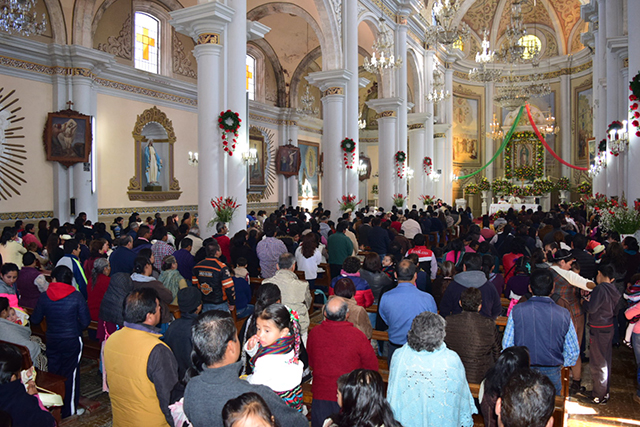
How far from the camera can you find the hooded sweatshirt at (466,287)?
4621mm

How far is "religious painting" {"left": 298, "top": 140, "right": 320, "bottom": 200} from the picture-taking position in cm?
2316

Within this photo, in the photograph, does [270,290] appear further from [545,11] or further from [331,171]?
[545,11]

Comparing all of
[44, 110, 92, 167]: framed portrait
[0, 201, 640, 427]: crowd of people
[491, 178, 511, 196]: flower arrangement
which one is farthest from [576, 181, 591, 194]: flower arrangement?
[44, 110, 92, 167]: framed portrait

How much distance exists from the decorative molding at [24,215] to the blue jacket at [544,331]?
12.1 m

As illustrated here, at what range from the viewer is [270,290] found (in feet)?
12.4

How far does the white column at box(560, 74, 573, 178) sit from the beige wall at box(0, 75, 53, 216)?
25417 mm

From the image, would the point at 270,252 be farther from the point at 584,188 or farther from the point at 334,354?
the point at 584,188

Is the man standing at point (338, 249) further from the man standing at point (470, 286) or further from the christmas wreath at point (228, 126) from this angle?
the man standing at point (470, 286)

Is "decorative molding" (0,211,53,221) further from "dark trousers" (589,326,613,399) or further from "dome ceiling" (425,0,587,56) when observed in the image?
"dome ceiling" (425,0,587,56)

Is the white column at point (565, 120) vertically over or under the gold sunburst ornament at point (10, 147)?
over

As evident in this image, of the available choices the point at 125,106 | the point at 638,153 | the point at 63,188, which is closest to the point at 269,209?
the point at 125,106

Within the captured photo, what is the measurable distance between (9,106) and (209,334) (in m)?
11.9

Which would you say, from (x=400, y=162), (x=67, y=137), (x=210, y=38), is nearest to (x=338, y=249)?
(x=210, y=38)

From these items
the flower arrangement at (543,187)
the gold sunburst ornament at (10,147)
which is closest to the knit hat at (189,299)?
the gold sunburst ornament at (10,147)
